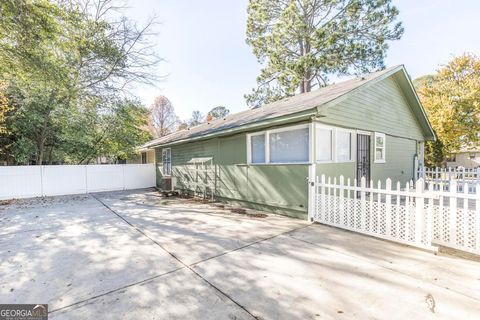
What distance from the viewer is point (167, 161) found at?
1358 centimetres

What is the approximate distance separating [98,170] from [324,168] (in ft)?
40.2

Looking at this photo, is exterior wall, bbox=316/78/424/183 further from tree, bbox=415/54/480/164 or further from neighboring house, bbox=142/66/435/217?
tree, bbox=415/54/480/164

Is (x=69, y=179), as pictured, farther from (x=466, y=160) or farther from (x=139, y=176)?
(x=466, y=160)

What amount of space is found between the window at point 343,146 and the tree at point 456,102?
38.3 ft

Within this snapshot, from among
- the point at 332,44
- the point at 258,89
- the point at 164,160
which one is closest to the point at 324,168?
the point at 164,160

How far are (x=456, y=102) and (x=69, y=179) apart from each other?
23.0 m

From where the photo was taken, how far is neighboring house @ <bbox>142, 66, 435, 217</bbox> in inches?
241

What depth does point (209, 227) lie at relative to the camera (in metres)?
5.50

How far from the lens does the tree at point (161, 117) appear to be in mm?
33500

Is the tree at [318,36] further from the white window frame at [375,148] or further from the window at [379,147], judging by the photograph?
the window at [379,147]

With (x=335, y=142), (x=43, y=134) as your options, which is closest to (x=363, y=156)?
(x=335, y=142)

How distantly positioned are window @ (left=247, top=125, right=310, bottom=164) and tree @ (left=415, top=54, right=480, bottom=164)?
13662 mm

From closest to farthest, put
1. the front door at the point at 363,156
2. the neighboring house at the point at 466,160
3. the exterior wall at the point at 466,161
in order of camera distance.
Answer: the front door at the point at 363,156 → the neighboring house at the point at 466,160 → the exterior wall at the point at 466,161

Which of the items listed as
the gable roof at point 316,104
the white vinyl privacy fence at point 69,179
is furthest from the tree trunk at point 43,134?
the gable roof at point 316,104
